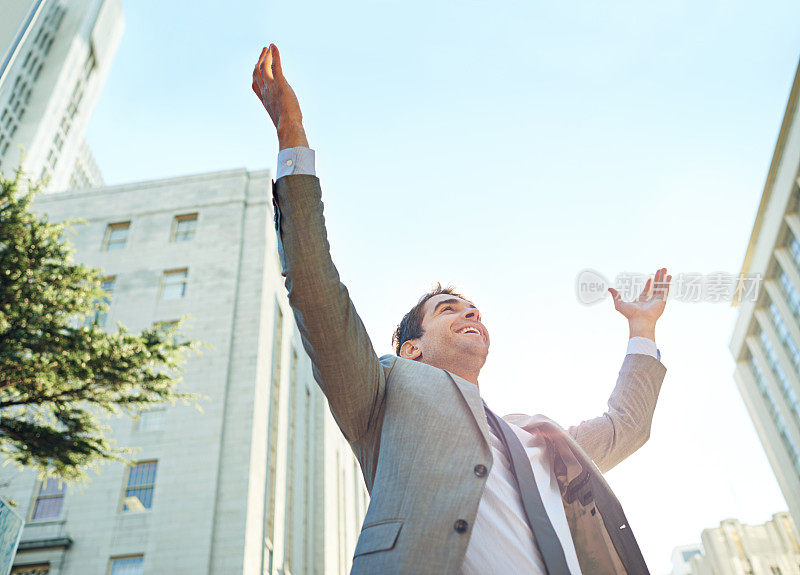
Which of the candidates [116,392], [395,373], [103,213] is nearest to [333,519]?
[103,213]

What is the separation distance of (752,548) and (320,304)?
78.7m

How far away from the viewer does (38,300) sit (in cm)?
1179

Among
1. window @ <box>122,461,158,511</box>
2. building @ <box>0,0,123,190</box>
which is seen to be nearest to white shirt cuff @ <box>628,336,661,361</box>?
window @ <box>122,461,158,511</box>

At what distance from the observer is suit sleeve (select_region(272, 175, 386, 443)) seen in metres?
2.08

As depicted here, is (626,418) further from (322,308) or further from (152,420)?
(152,420)

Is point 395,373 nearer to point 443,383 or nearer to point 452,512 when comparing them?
point 443,383

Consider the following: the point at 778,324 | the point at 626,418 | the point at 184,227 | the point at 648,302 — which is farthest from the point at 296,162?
the point at 778,324

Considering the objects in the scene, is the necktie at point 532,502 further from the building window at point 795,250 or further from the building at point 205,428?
the building window at point 795,250

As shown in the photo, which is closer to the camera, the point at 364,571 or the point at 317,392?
the point at 364,571

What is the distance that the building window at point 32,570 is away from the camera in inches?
769

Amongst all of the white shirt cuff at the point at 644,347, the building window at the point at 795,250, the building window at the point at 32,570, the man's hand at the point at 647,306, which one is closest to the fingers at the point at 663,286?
the man's hand at the point at 647,306

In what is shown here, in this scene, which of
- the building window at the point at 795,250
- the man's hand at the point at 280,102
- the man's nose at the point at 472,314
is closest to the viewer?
the man's hand at the point at 280,102

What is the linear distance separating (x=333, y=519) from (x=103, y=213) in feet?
66.5

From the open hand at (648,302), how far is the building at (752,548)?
72.8 metres
